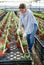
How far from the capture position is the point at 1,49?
216 inches

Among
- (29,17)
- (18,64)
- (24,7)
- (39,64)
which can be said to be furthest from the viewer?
(39,64)

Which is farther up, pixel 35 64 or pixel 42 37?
pixel 42 37

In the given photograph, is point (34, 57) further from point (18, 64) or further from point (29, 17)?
point (18, 64)

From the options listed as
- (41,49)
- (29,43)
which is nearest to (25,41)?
(29,43)

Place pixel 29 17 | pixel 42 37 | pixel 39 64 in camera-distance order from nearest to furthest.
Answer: pixel 29 17
pixel 39 64
pixel 42 37

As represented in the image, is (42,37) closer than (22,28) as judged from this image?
No

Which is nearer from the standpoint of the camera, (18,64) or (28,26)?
(18,64)

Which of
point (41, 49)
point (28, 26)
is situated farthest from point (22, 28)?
point (41, 49)

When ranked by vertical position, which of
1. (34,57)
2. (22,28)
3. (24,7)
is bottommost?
(34,57)

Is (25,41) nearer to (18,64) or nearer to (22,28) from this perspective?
(22,28)

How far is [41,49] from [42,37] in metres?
0.90

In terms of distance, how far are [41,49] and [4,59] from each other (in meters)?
1.43

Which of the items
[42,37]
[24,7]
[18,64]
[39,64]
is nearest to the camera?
[18,64]

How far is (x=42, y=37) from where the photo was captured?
6852mm
